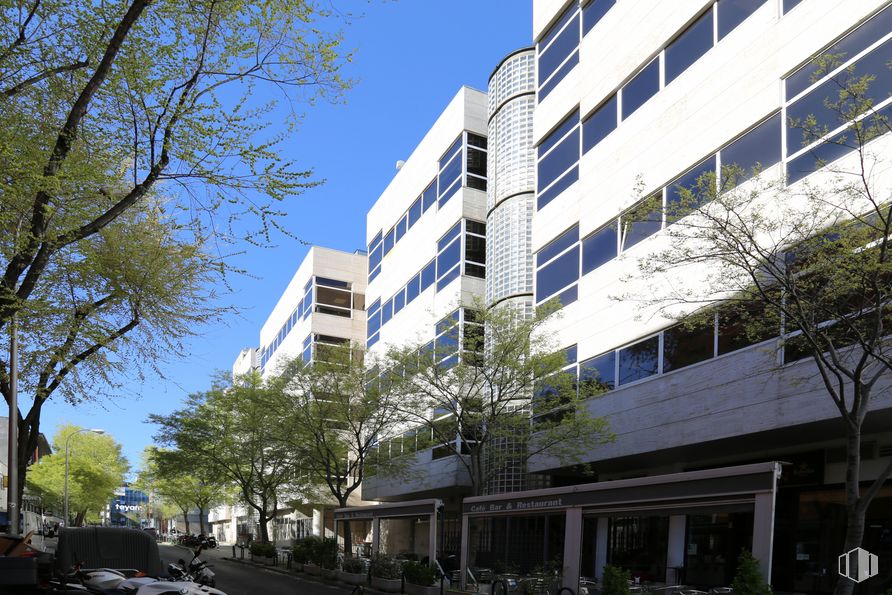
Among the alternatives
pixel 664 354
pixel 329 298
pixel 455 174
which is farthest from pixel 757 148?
pixel 329 298

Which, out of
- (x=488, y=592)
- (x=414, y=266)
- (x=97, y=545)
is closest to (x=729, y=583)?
(x=488, y=592)

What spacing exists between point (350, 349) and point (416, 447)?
560cm

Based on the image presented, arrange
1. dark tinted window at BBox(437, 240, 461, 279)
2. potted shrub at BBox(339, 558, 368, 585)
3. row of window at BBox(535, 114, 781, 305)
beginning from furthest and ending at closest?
dark tinted window at BBox(437, 240, 461, 279), potted shrub at BBox(339, 558, 368, 585), row of window at BBox(535, 114, 781, 305)

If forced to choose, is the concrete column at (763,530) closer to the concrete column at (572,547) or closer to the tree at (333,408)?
the concrete column at (572,547)

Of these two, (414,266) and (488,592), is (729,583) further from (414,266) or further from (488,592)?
(414,266)

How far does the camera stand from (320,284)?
64.2 meters

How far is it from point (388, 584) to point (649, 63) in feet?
55.9

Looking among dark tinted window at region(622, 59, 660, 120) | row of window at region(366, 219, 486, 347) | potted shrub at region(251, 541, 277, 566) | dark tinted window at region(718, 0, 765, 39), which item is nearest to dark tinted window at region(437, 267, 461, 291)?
row of window at region(366, 219, 486, 347)

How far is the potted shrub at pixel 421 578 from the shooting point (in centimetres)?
2431

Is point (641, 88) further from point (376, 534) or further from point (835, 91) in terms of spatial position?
point (376, 534)

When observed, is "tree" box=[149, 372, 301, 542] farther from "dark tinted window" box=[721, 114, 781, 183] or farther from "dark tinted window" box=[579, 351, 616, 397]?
"dark tinted window" box=[721, 114, 781, 183]

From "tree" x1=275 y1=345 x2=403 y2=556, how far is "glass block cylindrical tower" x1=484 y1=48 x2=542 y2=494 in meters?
5.72

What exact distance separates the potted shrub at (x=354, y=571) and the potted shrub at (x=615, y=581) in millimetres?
14350

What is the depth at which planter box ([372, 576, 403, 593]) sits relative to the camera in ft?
87.2
